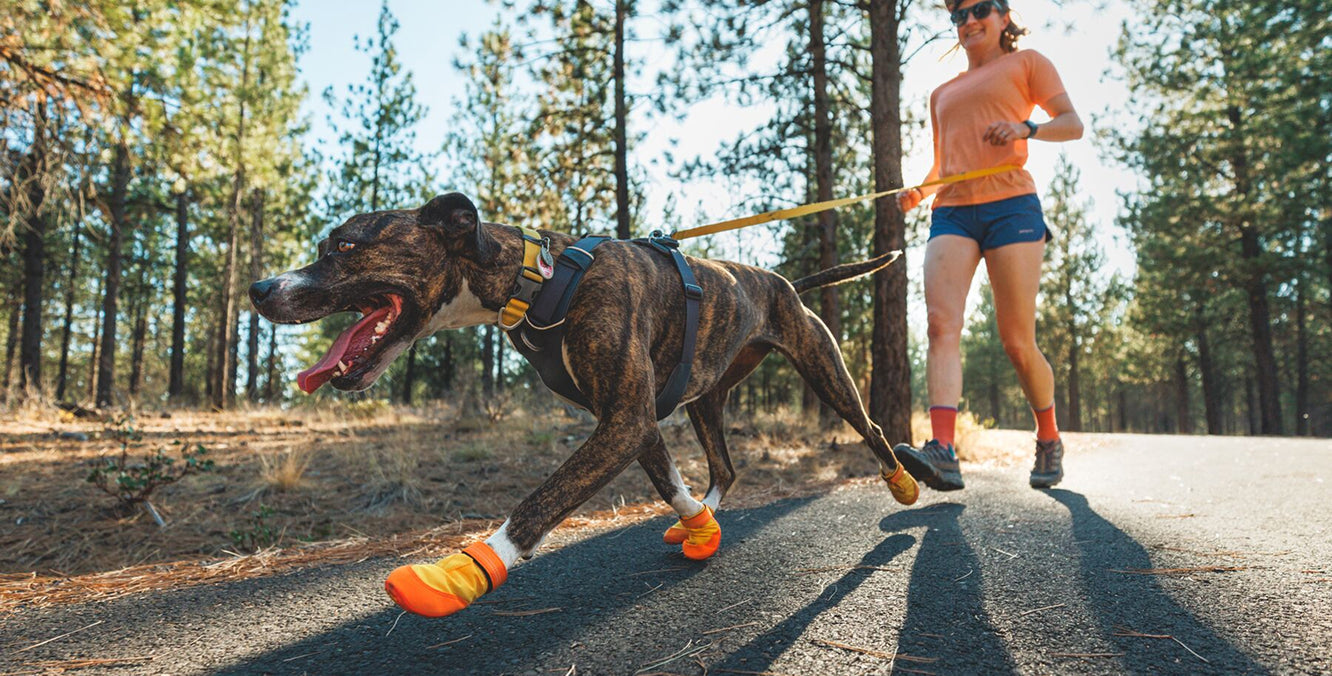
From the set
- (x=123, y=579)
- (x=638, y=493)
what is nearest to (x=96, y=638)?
(x=123, y=579)

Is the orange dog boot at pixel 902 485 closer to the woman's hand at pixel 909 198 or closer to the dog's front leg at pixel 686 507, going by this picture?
the dog's front leg at pixel 686 507

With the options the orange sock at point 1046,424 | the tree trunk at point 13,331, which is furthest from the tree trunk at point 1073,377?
the tree trunk at point 13,331

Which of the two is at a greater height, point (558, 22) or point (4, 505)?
point (558, 22)

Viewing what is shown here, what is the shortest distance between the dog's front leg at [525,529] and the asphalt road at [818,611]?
18 cm

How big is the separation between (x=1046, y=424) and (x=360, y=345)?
4.10 m

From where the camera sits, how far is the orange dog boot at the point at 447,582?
62.7 inches

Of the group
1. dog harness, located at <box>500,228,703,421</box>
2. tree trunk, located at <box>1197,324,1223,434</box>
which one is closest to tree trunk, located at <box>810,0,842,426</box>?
dog harness, located at <box>500,228,703,421</box>

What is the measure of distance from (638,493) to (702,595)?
312 centimetres

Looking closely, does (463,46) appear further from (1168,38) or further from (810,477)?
(1168,38)

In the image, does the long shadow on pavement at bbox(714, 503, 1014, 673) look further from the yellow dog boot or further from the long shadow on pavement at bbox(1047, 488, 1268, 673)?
the yellow dog boot

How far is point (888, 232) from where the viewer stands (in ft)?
21.5

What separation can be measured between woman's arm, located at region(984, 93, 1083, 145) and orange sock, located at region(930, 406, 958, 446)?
1491 millimetres

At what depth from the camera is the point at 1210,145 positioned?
2045 centimetres

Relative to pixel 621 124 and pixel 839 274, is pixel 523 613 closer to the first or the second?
pixel 839 274
